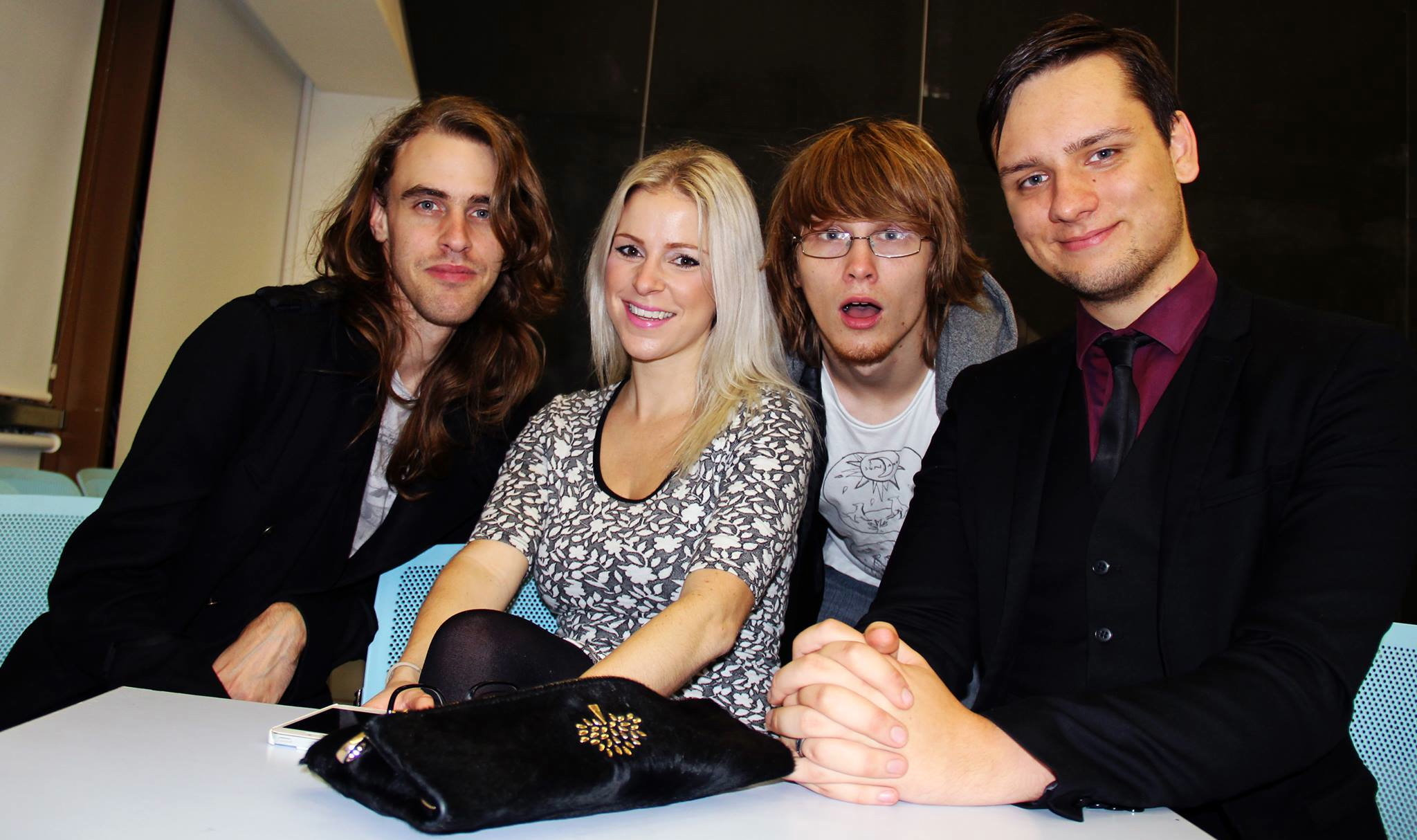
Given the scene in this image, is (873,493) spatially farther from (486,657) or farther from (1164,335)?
(486,657)

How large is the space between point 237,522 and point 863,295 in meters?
1.29

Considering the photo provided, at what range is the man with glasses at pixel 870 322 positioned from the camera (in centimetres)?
208

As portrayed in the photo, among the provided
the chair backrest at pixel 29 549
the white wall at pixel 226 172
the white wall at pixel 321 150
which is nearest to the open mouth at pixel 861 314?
the chair backrest at pixel 29 549

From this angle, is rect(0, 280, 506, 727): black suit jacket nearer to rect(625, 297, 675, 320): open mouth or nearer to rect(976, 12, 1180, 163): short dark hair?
rect(625, 297, 675, 320): open mouth

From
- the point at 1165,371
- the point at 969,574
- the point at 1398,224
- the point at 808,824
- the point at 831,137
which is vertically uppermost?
the point at 1398,224

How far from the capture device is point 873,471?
210 cm

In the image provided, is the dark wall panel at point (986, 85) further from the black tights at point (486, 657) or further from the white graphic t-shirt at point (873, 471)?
the black tights at point (486, 657)

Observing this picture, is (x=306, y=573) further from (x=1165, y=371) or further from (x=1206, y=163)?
(x=1206, y=163)

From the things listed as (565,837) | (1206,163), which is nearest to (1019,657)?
(565,837)

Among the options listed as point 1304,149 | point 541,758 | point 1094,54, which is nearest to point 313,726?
point 541,758

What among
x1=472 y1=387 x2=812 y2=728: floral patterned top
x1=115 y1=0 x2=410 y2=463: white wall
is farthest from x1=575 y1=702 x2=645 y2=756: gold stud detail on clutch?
x1=115 y1=0 x2=410 y2=463: white wall

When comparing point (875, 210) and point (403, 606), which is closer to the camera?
point (403, 606)

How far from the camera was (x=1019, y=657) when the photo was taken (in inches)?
59.0

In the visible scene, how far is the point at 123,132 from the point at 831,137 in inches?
108
